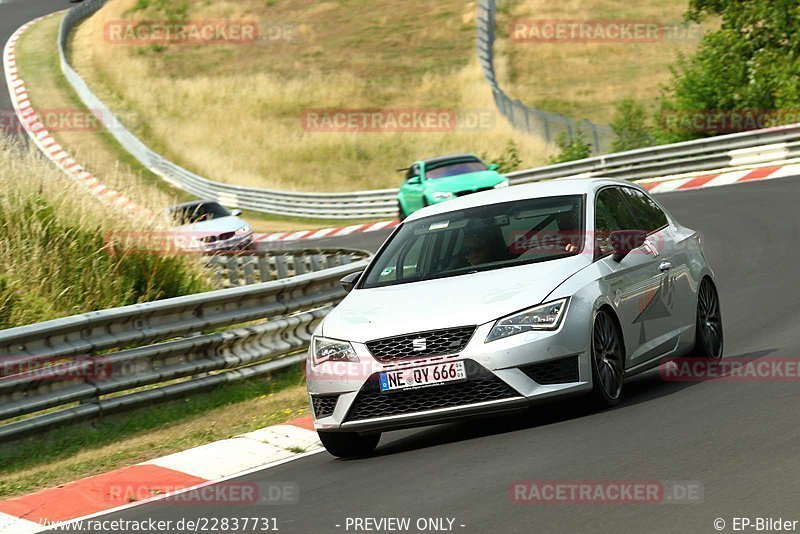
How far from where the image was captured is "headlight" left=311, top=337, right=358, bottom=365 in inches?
323

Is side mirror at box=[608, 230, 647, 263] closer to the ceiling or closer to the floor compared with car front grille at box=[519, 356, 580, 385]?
closer to the ceiling

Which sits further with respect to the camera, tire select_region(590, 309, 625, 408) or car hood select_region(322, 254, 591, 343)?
tire select_region(590, 309, 625, 408)

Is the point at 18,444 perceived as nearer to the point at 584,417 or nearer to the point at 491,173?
the point at 584,417

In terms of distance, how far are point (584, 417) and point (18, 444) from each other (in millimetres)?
4123

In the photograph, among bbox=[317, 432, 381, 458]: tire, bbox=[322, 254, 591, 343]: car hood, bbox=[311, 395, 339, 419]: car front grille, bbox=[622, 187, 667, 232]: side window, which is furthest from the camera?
bbox=[622, 187, 667, 232]: side window

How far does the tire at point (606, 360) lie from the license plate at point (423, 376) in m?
0.86

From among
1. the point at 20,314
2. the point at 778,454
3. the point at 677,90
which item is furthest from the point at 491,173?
the point at 778,454

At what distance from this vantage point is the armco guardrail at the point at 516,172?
26000 mm

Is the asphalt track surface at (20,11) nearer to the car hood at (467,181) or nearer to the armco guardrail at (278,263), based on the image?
the car hood at (467,181)

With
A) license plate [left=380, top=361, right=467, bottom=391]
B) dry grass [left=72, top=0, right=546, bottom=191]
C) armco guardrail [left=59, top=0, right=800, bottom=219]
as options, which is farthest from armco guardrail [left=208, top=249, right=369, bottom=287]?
dry grass [left=72, top=0, right=546, bottom=191]

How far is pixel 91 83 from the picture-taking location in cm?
5772

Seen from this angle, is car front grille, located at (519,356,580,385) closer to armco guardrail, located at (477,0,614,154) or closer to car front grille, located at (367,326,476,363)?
car front grille, located at (367,326,476,363)

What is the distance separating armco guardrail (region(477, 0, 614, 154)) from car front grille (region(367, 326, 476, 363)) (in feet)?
97.5

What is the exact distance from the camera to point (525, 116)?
44531 mm
